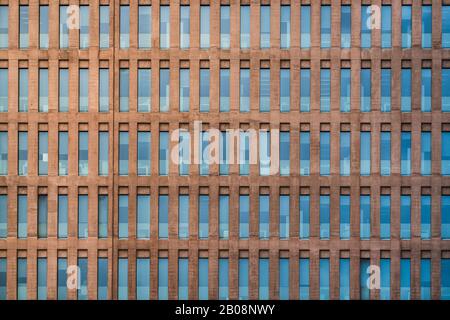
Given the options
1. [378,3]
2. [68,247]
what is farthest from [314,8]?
[68,247]

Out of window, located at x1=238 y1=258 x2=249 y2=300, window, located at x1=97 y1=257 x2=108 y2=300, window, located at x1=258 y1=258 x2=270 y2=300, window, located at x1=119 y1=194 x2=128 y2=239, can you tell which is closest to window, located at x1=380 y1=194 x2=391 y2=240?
window, located at x1=258 y1=258 x2=270 y2=300

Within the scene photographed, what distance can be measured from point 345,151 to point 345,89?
131 inches

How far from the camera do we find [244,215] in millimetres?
47469

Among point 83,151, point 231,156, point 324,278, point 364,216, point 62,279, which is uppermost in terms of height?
point 83,151

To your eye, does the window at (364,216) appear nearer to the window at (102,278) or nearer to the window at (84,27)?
the window at (102,278)

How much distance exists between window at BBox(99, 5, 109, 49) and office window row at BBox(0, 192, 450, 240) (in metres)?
8.19

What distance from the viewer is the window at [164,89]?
47662mm

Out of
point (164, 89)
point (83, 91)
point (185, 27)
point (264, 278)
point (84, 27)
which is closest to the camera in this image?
point (264, 278)

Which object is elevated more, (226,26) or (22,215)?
(226,26)

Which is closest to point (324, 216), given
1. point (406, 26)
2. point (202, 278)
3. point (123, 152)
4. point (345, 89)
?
point (345, 89)

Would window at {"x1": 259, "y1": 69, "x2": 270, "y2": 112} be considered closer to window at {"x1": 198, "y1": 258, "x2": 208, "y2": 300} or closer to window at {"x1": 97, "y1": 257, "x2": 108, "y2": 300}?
window at {"x1": 198, "y1": 258, "x2": 208, "y2": 300}

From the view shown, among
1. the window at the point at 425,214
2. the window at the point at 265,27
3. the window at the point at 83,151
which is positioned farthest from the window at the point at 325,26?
the window at the point at 83,151

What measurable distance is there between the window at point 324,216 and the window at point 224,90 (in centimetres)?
704

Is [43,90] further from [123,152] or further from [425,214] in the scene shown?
[425,214]
